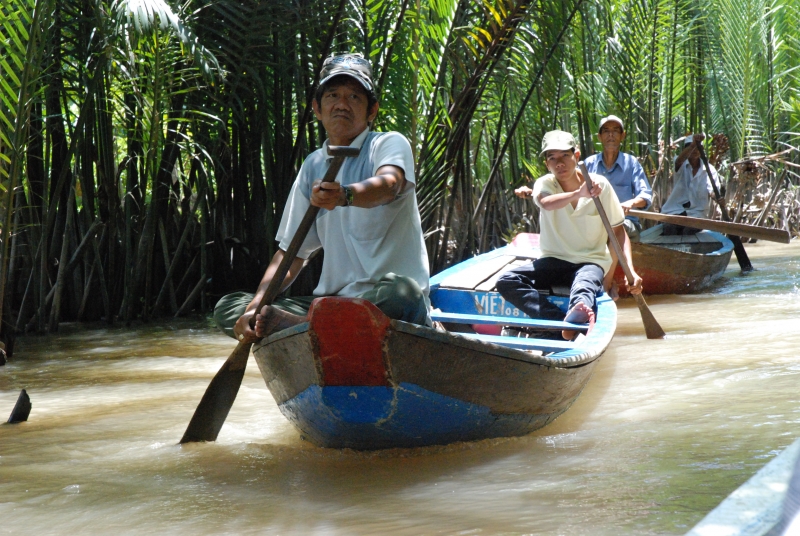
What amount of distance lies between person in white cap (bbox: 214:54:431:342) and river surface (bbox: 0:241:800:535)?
0.48 m

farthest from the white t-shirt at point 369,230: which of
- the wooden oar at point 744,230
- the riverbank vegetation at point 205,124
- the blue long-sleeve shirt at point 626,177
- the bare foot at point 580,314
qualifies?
the blue long-sleeve shirt at point 626,177

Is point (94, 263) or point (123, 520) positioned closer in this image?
point (123, 520)

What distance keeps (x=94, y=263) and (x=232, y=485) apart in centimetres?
362

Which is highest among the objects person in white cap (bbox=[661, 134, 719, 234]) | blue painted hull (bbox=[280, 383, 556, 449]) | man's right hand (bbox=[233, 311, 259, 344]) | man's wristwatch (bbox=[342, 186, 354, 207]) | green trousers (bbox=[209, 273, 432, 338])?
person in white cap (bbox=[661, 134, 719, 234])

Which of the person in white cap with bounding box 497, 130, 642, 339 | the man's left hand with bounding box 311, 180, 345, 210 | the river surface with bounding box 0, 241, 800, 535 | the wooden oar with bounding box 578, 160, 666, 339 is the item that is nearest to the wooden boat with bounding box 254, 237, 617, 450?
the river surface with bounding box 0, 241, 800, 535

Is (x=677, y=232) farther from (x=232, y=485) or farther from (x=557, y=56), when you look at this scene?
(x=232, y=485)

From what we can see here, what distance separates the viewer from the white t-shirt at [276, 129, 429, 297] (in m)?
2.71

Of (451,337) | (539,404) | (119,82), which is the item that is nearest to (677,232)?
(119,82)

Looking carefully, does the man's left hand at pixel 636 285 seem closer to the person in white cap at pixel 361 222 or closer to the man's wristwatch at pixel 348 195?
the person in white cap at pixel 361 222

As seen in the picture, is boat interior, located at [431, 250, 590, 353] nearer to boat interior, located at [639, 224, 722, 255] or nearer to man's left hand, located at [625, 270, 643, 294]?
man's left hand, located at [625, 270, 643, 294]

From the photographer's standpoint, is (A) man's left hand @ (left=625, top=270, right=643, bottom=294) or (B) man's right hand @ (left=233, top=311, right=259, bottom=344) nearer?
(B) man's right hand @ (left=233, top=311, right=259, bottom=344)

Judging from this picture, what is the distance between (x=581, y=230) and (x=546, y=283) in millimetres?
342

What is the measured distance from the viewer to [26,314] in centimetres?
581

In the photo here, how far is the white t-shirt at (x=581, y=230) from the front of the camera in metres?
4.62
